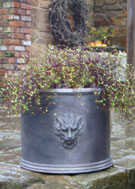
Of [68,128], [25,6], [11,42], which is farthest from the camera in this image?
[25,6]

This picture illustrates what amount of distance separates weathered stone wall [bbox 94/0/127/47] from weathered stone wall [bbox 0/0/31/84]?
1.99m

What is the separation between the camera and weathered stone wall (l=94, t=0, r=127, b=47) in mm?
6531

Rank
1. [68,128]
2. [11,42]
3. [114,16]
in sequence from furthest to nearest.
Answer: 1. [114,16]
2. [11,42]
3. [68,128]

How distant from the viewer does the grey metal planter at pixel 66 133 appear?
1.81m

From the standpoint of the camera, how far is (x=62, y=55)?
1924mm

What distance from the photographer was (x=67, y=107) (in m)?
1.81

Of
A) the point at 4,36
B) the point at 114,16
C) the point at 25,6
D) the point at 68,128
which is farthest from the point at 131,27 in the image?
the point at 68,128

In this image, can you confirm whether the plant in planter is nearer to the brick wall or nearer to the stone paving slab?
the stone paving slab

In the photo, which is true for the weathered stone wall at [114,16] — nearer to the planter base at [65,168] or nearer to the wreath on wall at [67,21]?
the wreath on wall at [67,21]

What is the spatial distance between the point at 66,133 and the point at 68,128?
0.09 feet

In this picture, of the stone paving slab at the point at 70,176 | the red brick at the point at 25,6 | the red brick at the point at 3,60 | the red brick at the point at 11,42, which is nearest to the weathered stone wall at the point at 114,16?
the red brick at the point at 25,6

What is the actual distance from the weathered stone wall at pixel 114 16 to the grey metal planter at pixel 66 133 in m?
4.88

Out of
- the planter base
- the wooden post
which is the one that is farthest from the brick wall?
the planter base

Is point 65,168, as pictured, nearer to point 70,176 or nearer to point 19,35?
point 70,176
